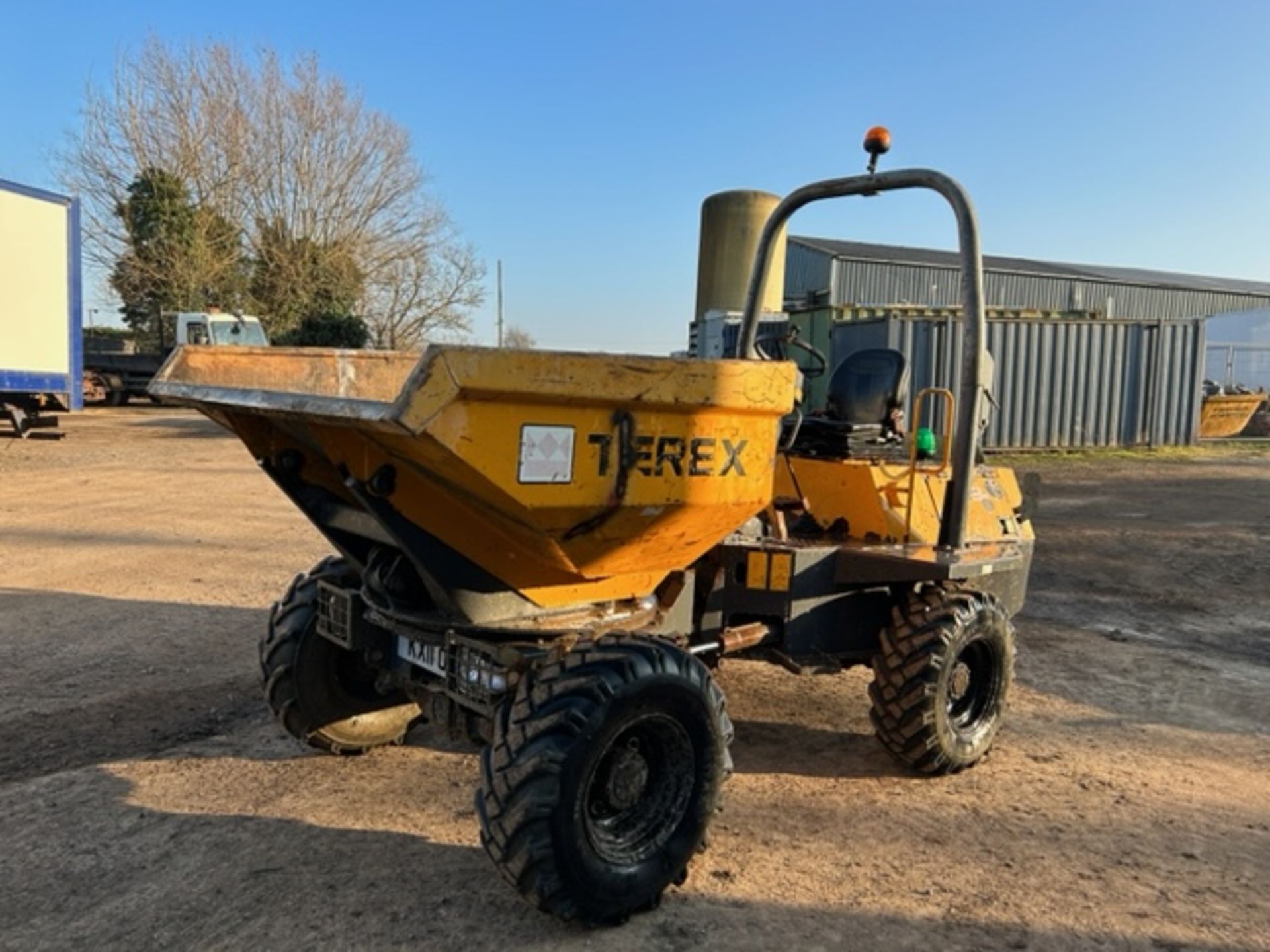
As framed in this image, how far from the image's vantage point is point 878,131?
4.15m

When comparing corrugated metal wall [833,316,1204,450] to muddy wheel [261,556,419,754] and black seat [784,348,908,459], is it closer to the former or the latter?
black seat [784,348,908,459]

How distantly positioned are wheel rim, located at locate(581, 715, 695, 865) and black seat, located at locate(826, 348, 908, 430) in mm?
2150

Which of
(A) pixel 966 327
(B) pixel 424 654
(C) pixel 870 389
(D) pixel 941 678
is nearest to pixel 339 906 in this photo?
(B) pixel 424 654

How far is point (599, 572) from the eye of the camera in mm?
3164

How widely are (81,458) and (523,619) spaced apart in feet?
45.0

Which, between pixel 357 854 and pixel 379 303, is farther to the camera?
pixel 379 303

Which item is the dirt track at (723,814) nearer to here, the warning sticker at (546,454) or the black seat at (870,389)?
the warning sticker at (546,454)

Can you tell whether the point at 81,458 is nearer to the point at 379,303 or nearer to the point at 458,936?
the point at 458,936

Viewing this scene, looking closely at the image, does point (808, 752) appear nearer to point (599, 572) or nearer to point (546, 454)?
point (599, 572)

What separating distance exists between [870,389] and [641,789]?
2577 millimetres

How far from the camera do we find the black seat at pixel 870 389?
4762 millimetres

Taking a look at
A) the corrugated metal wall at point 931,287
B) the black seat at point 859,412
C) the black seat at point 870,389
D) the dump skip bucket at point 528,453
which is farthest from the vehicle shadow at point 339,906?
the corrugated metal wall at point 931,287

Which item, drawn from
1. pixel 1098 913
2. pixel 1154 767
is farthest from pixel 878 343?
pixel 1098 913

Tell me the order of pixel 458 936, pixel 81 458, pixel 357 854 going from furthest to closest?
pixel 81 458
pixel 357 854
pixel 458 936
